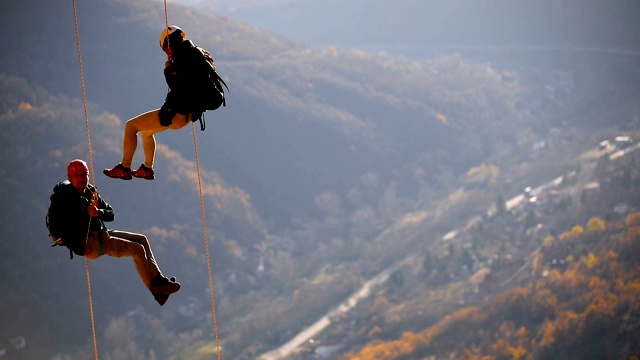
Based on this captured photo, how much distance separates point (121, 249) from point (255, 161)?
9961 cm

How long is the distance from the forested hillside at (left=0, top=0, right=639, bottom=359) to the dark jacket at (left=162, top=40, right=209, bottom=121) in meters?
56.2

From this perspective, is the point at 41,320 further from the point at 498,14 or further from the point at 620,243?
the point at 498,14

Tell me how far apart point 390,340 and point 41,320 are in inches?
1227

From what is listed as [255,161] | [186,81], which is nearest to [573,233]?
[255,161]

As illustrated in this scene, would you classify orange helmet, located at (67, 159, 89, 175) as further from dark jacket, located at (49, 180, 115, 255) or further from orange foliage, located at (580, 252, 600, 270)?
orange foliage, located at (580, 252, 600, 270)

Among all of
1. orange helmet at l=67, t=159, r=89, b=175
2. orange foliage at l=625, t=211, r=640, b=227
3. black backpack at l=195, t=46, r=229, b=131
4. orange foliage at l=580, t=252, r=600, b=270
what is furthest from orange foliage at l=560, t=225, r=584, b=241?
orange helmet at l=67, t=159, r=89, b=175

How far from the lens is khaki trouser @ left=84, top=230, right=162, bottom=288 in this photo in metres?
13.4

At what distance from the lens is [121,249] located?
13469 mm

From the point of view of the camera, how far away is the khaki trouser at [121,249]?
13430mm

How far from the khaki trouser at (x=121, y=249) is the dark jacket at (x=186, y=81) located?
2127 millimetres

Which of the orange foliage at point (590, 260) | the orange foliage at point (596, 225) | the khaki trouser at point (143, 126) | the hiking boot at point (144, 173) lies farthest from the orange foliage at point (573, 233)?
the khaki trouser at point (143, 126)

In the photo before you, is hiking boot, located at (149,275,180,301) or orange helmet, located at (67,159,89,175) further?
hiking boot, located at (149,275,180,301)

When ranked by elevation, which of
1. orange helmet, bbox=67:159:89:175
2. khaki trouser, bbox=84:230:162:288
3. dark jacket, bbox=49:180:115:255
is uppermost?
orange helmet, bbox=67:159:89:175

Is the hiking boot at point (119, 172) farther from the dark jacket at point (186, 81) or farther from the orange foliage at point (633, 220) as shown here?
the orange foliage at point (633, 220)
